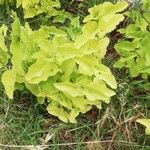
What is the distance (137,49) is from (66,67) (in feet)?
1.19

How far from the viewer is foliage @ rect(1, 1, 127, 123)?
2128 mm

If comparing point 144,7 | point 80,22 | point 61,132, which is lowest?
point 61,132

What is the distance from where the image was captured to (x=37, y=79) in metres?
2.15

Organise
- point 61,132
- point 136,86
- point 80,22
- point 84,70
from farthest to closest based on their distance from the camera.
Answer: point 80,22 < point 136,86 < point 61,132 < point 84,70

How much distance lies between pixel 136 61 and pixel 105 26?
0.93ft

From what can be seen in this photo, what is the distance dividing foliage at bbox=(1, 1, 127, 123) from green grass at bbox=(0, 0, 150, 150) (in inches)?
3.4

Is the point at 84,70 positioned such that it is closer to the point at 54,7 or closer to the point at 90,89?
the point at 90,89

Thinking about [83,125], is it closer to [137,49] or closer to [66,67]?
[66,67]

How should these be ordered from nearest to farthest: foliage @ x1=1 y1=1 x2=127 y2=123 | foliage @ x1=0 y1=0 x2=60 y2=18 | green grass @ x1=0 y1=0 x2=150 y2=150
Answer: foliage @ x1=1 y1=1 x2=127 y2=123, green grass @ x1=0 y1=0 x2=150 y2=150, foliage @ x1=0 y1=0 x2=60 y2=18

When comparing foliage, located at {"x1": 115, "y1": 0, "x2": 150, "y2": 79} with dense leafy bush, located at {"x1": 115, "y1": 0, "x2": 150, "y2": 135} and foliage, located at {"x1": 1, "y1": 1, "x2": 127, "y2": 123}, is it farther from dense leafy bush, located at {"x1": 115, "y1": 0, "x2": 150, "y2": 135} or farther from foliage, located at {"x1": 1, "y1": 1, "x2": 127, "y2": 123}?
foliage, located at {"x1": 1, "y1": 1, "x2": 127, "y2": 123}

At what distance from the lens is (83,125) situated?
2.32 m

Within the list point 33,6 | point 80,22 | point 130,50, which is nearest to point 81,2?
point 80,22

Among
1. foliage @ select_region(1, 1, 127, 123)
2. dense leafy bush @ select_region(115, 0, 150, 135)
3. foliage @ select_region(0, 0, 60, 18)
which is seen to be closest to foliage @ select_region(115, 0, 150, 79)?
dense leafy bush @ select_region(115, 0, 150, 135)

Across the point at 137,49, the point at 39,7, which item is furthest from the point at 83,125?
the point at 39,7
